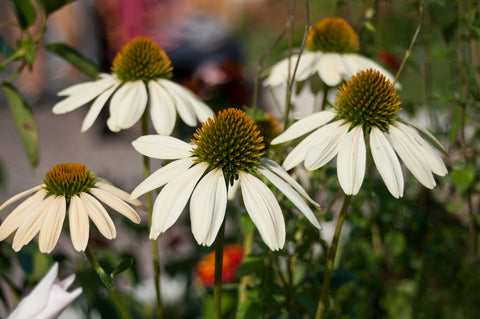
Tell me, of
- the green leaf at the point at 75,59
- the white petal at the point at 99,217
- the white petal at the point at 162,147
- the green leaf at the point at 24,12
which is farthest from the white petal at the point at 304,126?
the green leaf at the point at 24,12

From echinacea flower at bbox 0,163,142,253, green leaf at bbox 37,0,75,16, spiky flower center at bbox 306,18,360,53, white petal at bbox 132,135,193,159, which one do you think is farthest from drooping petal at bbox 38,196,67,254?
spiky flower center at bbox 306,18,360,53

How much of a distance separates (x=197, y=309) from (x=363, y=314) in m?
0.52

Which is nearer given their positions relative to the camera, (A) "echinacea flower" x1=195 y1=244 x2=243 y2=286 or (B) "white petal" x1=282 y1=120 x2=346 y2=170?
(B) "white petal" x1=282 y1=120 x2=346 y2=170

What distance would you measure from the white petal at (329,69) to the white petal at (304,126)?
13cm

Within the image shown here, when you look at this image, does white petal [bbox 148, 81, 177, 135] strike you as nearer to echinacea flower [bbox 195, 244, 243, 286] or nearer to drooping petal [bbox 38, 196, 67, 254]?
drooping petal [bbox 38, 196, 67, 254]

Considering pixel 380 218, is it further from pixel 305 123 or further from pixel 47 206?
pixel 47 206

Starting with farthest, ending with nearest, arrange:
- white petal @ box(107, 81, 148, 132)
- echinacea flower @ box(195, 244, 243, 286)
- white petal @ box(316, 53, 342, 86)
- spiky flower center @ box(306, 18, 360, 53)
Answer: echinacea flower @ box(195, 244, 243, 286)
spiky flower center @ box(306, 18, 360, 53)
white petal @ box(316, 53, 342, 86)
white petal @ box(107, 81, 148, 132)

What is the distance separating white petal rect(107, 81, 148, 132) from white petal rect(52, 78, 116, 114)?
0.03 m

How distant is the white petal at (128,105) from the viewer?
2.18 ft

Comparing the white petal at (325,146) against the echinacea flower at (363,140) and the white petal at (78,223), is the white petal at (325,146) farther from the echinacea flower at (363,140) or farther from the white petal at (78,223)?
the white petal at (78,223)

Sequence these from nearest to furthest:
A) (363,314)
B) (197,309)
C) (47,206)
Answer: (47,206), (363,314), (197,309)

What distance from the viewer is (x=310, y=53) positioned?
885 mm

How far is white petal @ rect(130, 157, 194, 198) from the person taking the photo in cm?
53

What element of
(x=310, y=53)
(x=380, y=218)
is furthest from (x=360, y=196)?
(x=310, y=53)
